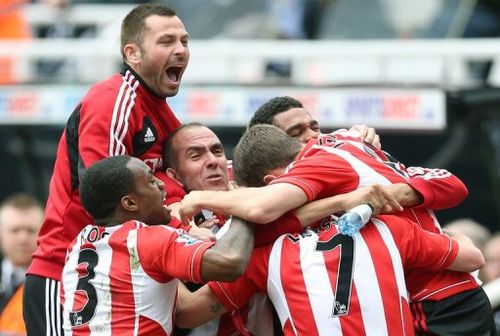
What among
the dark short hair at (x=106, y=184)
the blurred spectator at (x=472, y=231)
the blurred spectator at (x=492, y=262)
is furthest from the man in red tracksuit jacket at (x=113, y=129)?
the blurred spectator at (x=492, y=262)

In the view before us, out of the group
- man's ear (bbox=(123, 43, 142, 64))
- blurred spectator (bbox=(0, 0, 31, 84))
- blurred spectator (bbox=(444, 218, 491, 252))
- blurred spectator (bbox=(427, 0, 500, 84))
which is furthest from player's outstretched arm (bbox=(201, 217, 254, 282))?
blurred spectator (bbox=(0, 0, 31, 84))

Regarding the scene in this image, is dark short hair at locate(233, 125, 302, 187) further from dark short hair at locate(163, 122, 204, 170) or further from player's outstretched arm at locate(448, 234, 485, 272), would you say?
player's outstretched arm at locate(448, 234, 485, 272)

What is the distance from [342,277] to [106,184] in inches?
42.5

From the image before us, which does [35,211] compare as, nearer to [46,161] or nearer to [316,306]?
[46,161]

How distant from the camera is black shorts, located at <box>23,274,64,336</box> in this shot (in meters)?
7.00

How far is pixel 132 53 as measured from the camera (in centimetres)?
728

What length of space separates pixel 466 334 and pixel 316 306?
0.75m

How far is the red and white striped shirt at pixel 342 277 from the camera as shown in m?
6.15

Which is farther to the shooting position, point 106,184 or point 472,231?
point 472,231

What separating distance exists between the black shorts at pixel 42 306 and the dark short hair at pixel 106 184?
0.83 metres

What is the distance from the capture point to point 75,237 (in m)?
7.02

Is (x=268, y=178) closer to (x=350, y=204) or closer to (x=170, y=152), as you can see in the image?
(x=350, y=204)

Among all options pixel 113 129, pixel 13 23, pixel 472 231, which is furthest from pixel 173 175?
pixel 13 23

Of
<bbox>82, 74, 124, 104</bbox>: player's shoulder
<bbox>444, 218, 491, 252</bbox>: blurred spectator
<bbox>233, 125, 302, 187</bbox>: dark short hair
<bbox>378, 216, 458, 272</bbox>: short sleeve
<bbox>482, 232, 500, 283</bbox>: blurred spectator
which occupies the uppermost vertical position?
<bbox>82, 74, 124, 104</bbox>: player's shoulder
